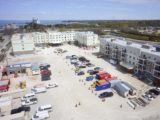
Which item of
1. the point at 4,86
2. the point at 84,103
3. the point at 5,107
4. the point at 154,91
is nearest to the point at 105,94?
the point at 84,103

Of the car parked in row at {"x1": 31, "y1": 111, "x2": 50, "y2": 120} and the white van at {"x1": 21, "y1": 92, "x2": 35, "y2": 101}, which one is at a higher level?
the white van at {"x1": 21, "y1": 92, "x2": 35, "y2": 101}

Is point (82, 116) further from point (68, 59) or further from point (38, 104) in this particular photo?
point (68, 59)

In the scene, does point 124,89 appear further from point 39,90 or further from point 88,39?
point 88,39

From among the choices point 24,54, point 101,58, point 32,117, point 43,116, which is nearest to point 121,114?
point 43,116

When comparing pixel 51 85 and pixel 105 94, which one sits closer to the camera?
pixel 105 94

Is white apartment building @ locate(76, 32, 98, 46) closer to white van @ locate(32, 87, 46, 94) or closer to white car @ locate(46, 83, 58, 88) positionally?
white car @ locate(46, 83, 58, 88)

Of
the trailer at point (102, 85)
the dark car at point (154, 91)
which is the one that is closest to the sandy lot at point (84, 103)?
the dark car at point (154, 91)

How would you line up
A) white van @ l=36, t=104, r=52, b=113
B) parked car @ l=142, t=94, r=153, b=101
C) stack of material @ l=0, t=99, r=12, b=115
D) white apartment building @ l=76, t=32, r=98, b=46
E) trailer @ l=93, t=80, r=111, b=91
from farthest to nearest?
white apartment building @ l=76, t=32, r=98, b=46 < trailer @ l=93, t=80, r=111, b=91 < parked car @ l=142, t=94, r=153, b=101 < stack of material @ l=0, t=99, r=12, b=115 < white van @ l=36, t=104, r=52, b=113

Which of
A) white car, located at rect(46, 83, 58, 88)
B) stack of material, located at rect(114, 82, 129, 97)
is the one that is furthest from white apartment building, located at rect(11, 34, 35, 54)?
stack of material, located at rect(114, 82, 129, 97)
